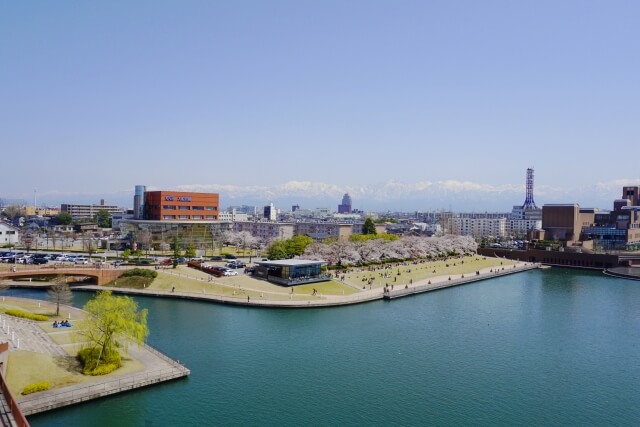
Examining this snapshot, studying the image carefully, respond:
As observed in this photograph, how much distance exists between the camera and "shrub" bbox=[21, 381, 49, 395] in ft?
83.7

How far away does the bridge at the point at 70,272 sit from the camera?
5475 cm

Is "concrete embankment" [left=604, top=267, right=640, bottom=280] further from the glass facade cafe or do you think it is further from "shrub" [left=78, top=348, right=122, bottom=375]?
"shrub" [left=78, top=348, right=122, bottom=375]

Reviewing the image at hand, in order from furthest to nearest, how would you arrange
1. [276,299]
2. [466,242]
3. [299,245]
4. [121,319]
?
[466,242], [299,245], [276,299], [121,319]

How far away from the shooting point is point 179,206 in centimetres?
9125

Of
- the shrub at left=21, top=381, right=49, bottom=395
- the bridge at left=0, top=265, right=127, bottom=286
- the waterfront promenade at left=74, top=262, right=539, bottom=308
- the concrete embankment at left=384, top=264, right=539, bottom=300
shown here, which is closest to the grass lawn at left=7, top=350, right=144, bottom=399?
the shrub at left=21, top=381, right=49, bottom=395

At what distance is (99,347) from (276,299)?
23341mm

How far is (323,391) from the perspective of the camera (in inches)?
1155

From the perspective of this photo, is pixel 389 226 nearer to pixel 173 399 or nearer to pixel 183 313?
pixel 183 313

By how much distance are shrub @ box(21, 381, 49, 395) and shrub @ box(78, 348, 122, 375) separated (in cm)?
261

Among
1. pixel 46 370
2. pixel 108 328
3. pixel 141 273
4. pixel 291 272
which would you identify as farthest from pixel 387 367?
pixel 141 273

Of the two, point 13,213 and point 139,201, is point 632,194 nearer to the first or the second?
point 139,201

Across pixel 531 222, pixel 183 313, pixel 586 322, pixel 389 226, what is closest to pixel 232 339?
pixel 183 313

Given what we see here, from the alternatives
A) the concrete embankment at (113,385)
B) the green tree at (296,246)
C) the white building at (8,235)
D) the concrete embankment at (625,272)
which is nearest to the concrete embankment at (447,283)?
the concrete embankment at (625,272)

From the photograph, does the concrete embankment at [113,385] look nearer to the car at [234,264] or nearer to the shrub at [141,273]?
the shrub at [141,273]
